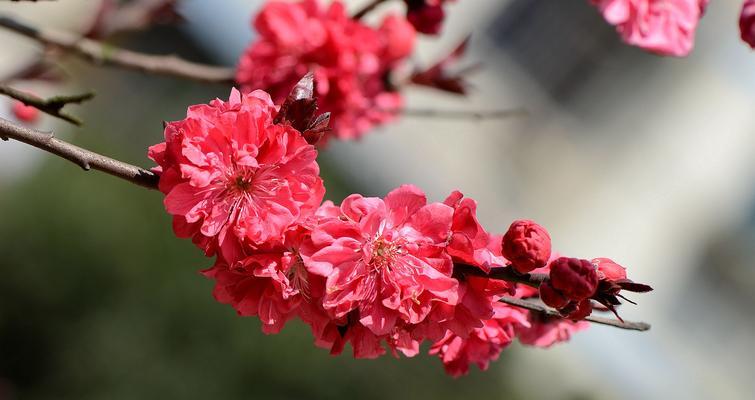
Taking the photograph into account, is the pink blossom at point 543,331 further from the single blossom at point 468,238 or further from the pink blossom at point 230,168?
the pink blossom at point 230,168

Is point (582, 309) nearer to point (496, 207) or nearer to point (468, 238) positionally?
point (468, 238)

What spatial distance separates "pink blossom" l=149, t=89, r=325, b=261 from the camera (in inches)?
29.2

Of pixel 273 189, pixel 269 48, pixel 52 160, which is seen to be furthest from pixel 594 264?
pixel 52 160

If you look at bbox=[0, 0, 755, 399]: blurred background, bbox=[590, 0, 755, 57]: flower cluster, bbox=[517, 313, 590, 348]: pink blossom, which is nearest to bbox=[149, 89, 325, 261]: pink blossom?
bbox=[517, 313, 590, 348]: pink blossom

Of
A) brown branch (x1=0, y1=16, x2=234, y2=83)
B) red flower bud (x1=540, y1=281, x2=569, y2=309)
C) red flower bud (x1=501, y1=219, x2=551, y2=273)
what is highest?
red flower bud (x1=501, y1=219, x2=551, y2=273)

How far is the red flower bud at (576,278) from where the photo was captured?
0.70 metres

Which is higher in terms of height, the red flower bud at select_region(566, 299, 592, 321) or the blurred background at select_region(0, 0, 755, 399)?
the red flower bud at select_region(566, 299, 592, 321)

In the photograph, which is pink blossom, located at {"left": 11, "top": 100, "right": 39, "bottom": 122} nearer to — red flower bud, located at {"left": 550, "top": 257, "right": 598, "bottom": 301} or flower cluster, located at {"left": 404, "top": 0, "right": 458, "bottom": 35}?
flower cluster, located at {"left": 404, "top": 0, "right": 458, "bottom": 35}

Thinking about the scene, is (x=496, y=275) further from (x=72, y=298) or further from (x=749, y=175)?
(x=749, y=175)

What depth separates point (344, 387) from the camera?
448 centimetres

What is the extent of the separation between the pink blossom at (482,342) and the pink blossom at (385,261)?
0.12 metres

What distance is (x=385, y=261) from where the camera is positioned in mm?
779

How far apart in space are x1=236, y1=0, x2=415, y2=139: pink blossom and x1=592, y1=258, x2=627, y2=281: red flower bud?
773 mm

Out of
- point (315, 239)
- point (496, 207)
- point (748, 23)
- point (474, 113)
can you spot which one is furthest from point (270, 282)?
point (496, 207)
